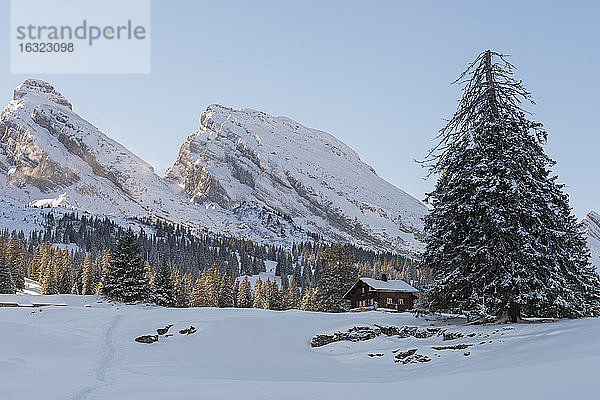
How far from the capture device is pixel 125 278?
192 feet

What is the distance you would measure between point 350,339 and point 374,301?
121 feet

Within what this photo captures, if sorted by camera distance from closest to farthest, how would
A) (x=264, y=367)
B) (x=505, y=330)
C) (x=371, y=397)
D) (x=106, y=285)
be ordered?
1. (x=371, y=397)
2. (x=505, y=330)
3. (x=264, y=367)
4. (x=106, y=285)

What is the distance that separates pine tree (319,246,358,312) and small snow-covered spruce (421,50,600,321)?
1377 inches

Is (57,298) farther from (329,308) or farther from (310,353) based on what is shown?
(310,353)

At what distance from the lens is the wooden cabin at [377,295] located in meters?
62.7

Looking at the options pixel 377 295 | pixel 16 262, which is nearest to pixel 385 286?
pixel 377 295

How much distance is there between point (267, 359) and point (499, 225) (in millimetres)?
13876

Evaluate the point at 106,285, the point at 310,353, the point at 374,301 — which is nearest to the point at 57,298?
the point at 106,285

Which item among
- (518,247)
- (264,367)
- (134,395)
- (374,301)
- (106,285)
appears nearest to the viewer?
(134,395)

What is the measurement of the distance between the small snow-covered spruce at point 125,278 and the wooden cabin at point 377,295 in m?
26.1

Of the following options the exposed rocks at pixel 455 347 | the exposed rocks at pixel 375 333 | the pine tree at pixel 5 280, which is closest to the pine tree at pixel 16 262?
the pine tree at pixel 5 280

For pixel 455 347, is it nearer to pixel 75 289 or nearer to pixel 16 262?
pixel 16 262

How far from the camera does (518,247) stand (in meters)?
21.5

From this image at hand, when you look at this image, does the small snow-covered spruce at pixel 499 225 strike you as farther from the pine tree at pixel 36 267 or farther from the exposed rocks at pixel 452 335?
the pine tree at pixel 36 267
